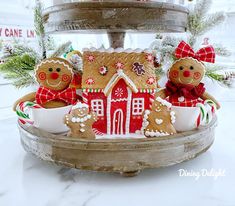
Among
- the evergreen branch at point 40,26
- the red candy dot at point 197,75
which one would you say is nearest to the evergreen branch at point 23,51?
the evergreen branch at point 40,26

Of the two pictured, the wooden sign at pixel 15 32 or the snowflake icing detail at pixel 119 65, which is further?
the wooden sign at pixel 15 32

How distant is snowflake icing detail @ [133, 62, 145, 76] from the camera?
0.67 metres

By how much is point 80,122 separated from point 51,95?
0.13 meters

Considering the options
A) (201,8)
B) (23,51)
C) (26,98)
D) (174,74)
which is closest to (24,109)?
(26,98)

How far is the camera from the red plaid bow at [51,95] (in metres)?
0.68

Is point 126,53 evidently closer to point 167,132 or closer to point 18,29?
point 167,132

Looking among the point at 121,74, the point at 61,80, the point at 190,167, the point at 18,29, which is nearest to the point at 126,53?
the point at 121,74

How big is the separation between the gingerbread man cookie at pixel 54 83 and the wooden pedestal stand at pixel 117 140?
0.09 m

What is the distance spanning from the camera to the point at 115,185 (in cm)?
57

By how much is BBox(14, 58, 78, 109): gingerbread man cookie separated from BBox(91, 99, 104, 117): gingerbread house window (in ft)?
0.19

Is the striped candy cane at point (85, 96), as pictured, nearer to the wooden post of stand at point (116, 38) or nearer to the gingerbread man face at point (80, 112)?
the gingerbread man face at point (80, 112)

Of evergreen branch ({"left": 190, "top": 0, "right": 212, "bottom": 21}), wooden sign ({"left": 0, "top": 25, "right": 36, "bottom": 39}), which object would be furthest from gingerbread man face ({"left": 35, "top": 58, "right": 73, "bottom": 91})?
wooden sign ({"left": 0, "top": 25, "right": 36, "bottom": 39})

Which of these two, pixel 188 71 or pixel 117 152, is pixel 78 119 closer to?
pixel 117 152

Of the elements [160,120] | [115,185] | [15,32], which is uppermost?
[15,32]
